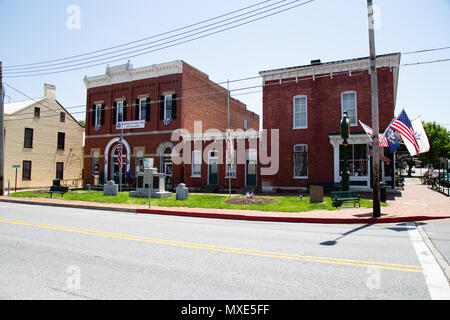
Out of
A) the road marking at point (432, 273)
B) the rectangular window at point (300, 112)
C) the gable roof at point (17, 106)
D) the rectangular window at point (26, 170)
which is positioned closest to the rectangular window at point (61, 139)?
the rectangular window at point (26, 170)

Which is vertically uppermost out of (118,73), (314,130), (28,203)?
(118,73)

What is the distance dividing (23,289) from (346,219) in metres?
9.75

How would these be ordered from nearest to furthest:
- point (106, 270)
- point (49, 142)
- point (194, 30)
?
1. point (106, 270)
2. point (194, 30)
3. point (49, 142)

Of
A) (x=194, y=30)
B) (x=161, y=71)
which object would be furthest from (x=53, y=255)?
(x=161, y=71)

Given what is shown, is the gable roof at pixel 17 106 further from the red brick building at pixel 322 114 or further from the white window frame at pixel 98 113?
the red brick building at pixel 322 114

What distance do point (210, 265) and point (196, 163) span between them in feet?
70.3

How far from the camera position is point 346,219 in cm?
1056

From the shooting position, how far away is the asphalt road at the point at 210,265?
388 cm

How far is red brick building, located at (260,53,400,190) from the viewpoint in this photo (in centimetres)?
2044

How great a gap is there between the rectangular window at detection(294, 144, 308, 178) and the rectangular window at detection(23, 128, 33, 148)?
98.9 ft

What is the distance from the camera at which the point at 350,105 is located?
21.6 m

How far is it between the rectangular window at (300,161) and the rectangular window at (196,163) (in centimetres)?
846

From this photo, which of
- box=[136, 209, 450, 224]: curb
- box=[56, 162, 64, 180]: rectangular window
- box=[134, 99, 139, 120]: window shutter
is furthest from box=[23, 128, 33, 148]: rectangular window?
box=[136, 209, 450, 224]: curb
